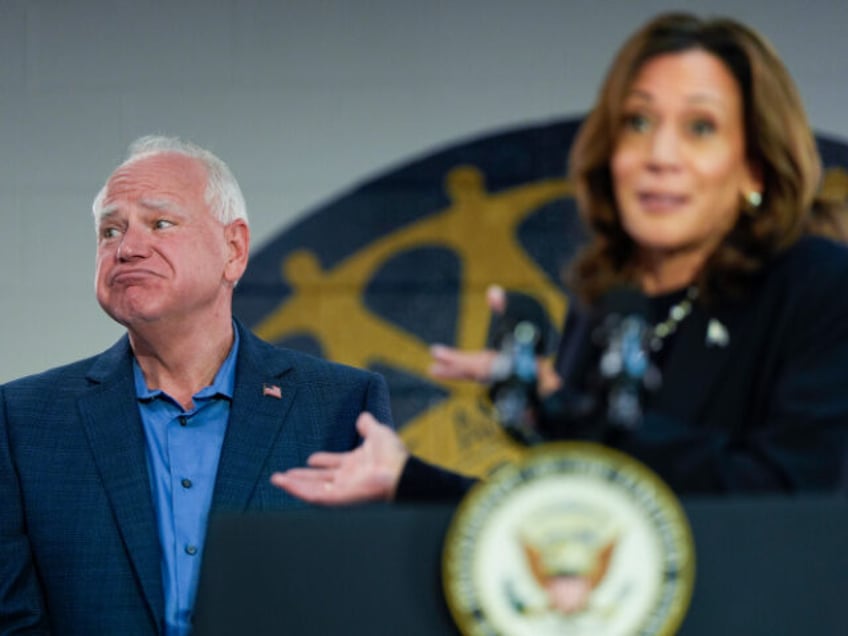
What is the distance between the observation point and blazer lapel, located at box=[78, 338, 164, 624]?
185 centimetres

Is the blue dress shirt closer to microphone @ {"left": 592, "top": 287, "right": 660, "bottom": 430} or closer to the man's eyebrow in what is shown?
the man's eyebrow

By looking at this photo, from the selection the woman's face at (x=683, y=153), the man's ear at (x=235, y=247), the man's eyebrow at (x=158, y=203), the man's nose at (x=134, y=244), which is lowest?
the man's ear at (x=235, y=247)

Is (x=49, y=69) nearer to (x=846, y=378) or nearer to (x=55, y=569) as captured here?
(x=55, y=569)

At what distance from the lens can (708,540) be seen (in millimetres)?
1062

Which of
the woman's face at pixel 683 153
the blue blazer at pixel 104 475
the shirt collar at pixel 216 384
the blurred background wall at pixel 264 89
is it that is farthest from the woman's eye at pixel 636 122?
the blurred background wall at pixel 264 89

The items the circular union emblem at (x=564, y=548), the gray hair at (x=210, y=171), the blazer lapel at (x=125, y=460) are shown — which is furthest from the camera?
the gray hair at (x=210, y=171)

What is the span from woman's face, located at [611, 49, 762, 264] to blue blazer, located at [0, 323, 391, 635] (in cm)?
85

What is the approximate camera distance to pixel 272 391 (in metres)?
Result: 2.05

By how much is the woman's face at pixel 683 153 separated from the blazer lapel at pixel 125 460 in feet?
2.99

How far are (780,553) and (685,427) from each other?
0.41ft

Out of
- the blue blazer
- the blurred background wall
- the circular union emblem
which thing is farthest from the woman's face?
the blurred background wall

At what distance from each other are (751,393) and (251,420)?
965mm

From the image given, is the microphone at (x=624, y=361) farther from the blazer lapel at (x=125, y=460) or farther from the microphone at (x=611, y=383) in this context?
the blazer lapel at (x=125, y=460)

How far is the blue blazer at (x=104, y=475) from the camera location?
1860 millimetres
